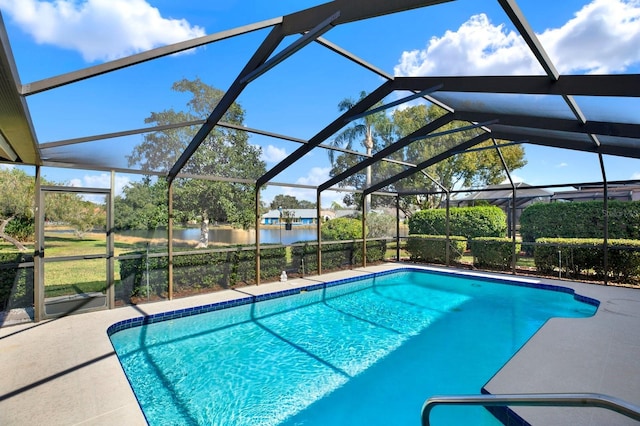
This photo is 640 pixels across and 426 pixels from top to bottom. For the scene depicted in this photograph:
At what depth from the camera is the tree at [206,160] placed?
5.46 metres

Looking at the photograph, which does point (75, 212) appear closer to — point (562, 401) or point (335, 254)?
point (335, 254)

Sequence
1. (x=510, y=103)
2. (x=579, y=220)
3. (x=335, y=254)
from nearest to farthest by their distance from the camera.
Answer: (x=510, y=103)
(x=579, y=220)
(x=335, y=254)

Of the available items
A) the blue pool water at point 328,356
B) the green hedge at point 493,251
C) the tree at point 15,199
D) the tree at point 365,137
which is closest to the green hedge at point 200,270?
the blue pool water at point 328,356

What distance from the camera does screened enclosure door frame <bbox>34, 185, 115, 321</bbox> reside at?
5.76m

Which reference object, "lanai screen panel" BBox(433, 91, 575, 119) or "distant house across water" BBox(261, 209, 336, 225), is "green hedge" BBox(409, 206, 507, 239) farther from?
"lanai screen panel" BBox(433, 91, 575, 119)

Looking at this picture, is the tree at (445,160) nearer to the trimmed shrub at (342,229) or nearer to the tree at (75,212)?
the trimmed shrub at (342,229)

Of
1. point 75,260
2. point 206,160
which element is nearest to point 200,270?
point 75,260

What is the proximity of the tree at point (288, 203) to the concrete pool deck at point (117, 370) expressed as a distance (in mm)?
4302

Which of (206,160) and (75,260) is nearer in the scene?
(75,260)

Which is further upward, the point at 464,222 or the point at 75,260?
the point at 464,222

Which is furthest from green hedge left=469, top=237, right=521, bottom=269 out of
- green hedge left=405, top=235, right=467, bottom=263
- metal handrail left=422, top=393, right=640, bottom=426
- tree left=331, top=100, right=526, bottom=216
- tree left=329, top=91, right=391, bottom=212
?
metal handrail left=422, top=393, right=640, bottom=426

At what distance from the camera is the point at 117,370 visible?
3893 mm

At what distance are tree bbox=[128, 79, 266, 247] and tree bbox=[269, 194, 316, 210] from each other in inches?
26.2

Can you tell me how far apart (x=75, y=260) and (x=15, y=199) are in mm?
1419
